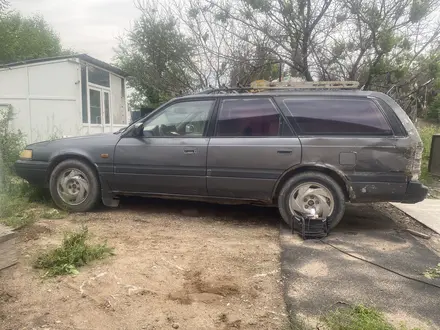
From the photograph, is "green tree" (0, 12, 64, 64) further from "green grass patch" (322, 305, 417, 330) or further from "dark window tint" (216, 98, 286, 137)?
"green grass patch" (322, 305, 417, 330)

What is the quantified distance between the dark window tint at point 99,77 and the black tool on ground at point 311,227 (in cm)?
1004

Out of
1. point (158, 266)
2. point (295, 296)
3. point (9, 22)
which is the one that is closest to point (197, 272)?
point (158, 266)

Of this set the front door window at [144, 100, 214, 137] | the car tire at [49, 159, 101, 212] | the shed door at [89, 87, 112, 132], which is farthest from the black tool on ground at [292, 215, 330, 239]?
the shed door at [89, 87, 112, 132]

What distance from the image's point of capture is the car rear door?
488 centimetres

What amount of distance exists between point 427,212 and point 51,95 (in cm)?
1014

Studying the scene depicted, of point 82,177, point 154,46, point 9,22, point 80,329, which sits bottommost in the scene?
point 80,329

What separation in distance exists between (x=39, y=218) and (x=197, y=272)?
263cm

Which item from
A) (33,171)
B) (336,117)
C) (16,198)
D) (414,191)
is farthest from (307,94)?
(16,198)

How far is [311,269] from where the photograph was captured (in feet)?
11.9

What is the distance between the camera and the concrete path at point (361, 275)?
9.53ft

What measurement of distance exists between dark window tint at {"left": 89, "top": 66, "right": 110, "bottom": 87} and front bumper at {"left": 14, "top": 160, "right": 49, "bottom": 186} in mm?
7593

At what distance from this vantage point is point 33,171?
223 inches

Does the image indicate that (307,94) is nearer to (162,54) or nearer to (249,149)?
(249,149)

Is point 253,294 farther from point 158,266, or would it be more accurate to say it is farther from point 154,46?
point 154,46
